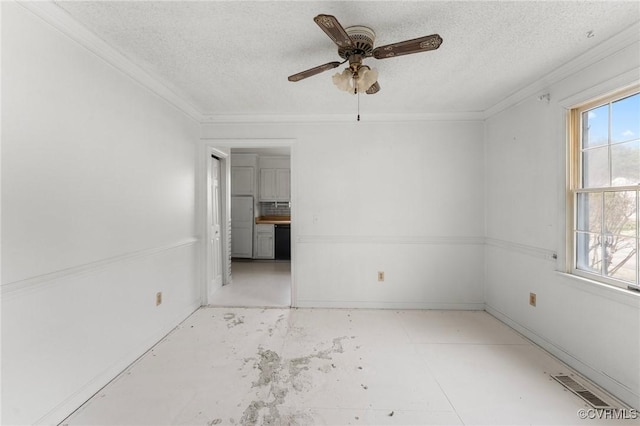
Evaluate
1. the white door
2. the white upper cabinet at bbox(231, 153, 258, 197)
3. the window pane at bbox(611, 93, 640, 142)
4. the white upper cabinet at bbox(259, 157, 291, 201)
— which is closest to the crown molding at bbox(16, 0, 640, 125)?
the window pane at bbox(611, 93, 640, 142)

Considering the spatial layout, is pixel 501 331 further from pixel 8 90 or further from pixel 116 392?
pixel 8 90

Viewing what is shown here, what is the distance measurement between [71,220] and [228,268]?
2713 millimetres

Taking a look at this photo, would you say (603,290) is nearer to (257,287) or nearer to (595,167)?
(595,167)

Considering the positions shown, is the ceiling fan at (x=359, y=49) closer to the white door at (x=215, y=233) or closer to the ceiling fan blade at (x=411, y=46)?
the ceiling fan blade at (x=411, y=46)

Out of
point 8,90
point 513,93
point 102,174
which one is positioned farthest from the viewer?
point 513,93

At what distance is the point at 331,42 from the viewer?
71.9 inches

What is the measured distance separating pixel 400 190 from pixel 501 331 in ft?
5.97

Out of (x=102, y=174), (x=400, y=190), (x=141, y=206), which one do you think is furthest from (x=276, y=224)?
(x=102, y=174)

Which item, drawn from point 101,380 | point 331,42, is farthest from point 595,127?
point 101,380

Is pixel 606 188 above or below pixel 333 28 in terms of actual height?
below

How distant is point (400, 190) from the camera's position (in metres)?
3.29

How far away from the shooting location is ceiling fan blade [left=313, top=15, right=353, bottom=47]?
1235 millimetres

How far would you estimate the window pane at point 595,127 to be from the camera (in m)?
1.95

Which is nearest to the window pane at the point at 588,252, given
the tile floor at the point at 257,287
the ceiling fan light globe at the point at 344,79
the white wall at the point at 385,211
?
the white wall at the point at 385,211
